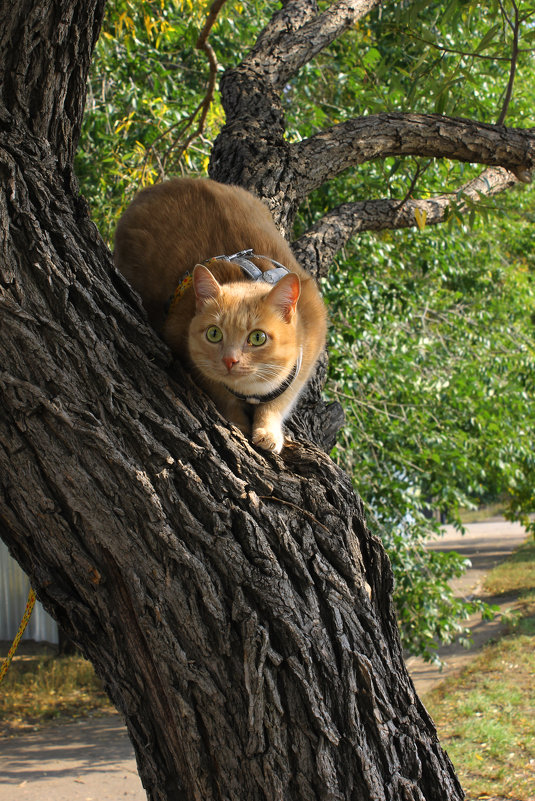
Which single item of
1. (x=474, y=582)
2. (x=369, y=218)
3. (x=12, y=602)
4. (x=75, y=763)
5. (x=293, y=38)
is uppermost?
(x=293, y=38)

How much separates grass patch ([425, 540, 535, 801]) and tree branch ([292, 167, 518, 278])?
3932 millimetres

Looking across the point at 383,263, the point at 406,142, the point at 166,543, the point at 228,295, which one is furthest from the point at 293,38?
the point at 383,263

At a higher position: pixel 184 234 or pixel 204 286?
pixel 184 234

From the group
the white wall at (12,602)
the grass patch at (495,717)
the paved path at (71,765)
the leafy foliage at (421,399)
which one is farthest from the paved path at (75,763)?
the white wall at (12,602)

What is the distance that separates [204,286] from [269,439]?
53 cm

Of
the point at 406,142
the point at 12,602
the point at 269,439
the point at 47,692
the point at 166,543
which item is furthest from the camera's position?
the point at 12,602

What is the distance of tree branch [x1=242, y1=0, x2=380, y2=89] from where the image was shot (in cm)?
340

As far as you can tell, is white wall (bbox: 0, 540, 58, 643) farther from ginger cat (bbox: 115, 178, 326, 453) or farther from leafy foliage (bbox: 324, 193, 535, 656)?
ginger cat (bbox: 115, 178, 326, 453)

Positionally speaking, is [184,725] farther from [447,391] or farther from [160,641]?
[447,391]

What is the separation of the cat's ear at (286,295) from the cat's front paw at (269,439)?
408 mm

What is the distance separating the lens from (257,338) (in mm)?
2225

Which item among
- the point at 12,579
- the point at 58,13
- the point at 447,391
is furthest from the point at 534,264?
the point at 58,13

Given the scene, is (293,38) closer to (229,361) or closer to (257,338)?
(257,338)

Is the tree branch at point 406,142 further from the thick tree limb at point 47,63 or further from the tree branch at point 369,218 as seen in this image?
the thick tree limb at point 47,63
